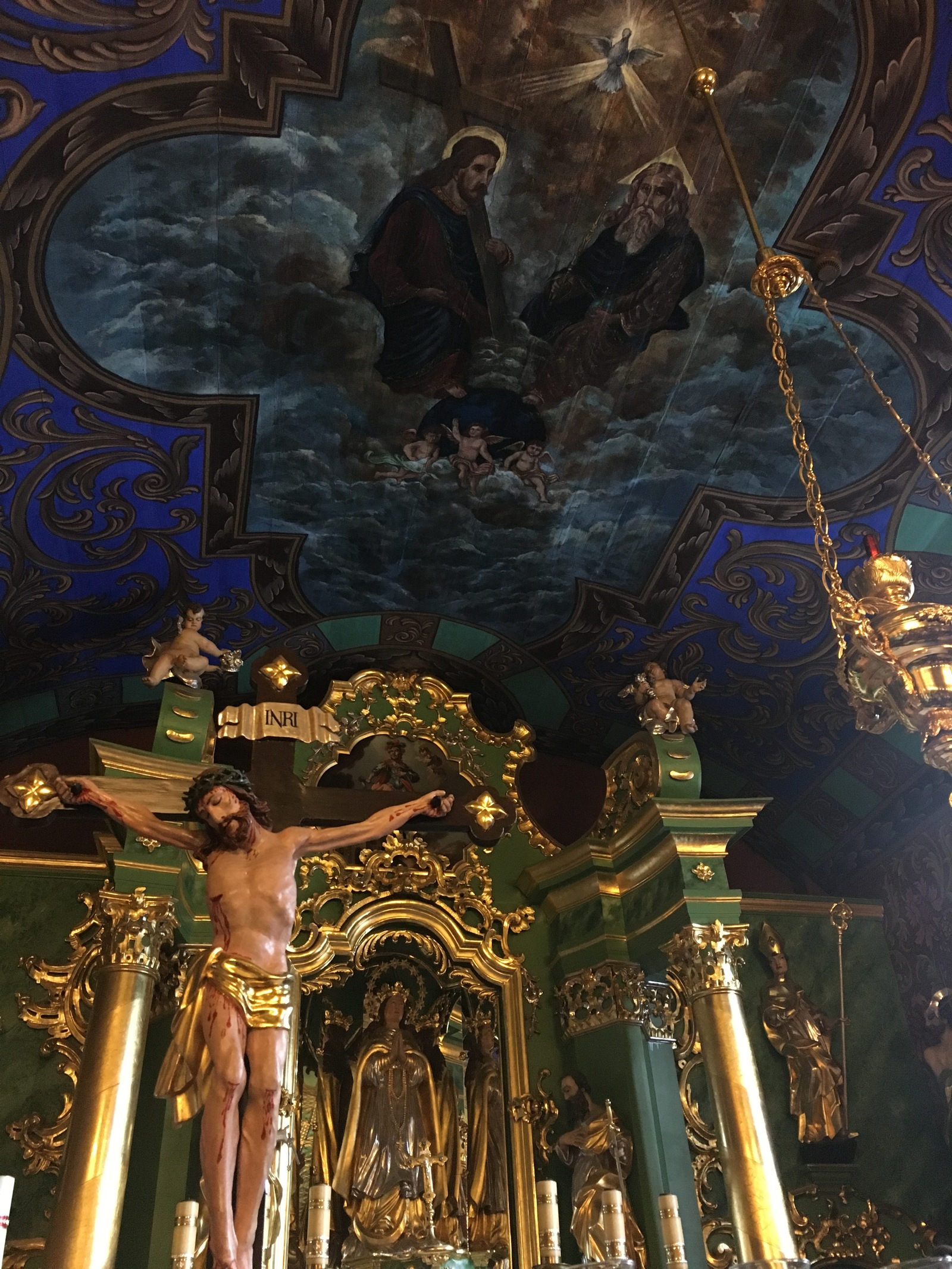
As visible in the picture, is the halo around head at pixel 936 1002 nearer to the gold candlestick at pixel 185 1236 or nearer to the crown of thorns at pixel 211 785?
the gold candlestick at pixel 185 1236

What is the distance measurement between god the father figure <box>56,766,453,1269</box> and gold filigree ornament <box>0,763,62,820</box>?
0.20ft

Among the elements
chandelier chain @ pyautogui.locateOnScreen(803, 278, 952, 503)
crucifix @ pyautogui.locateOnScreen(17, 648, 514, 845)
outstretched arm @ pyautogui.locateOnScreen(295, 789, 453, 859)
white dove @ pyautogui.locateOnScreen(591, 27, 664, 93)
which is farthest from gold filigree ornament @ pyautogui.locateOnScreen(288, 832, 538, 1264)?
white dove @ pyautogui.locateOnScreen(591, 27, 664, 93)

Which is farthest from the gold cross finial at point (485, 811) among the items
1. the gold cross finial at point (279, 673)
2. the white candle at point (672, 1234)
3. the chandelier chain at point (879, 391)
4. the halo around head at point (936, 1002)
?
the halo around head at point (936, 1002)

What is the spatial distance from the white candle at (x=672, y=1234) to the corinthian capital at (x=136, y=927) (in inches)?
124

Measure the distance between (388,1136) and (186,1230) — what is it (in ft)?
8.82

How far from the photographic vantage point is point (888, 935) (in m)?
9.73

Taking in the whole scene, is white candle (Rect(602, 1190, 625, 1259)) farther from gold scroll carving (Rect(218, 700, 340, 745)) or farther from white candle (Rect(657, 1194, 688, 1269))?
gold scroll carving (Rect(218, 700, 340, 745))

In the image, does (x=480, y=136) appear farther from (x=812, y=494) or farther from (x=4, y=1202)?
(x=4, y=1202)

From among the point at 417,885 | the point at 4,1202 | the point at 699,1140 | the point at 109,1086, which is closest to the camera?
the point at 4,1202

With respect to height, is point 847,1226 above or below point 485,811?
below

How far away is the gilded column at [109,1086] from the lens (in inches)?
225

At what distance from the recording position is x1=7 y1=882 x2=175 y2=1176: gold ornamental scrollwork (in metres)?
6.74

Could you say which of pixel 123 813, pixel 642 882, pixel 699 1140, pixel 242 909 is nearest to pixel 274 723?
pixel 123 813

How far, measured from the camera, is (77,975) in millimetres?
7715
